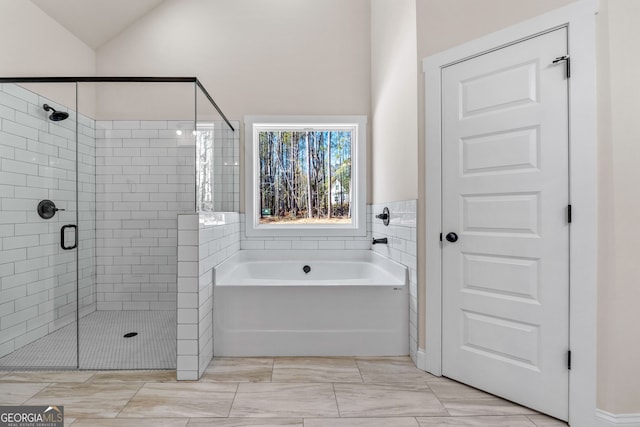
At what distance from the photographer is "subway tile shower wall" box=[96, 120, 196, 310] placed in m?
2.38

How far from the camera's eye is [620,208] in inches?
60.2

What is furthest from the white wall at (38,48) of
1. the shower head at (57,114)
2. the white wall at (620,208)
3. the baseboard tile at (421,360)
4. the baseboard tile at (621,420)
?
the baseboard tile at (621,420)

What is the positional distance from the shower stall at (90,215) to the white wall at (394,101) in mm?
1474

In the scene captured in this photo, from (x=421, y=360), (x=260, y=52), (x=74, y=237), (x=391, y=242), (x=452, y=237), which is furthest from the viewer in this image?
(x=260, y=52)

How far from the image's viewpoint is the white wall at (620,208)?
1525 millimetres

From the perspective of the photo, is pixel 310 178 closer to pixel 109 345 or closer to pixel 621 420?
pixel 109 345

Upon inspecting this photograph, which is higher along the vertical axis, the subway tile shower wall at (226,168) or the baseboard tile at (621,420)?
the subway tile shower wall at (226,168)

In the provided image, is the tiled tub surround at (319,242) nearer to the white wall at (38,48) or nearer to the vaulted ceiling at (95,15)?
the white wall at (38,48)

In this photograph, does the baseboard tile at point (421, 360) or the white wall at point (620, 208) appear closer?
the white wall at point (620, 208)

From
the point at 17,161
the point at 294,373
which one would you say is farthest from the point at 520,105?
the point at 17,161

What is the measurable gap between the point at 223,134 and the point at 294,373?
81.7 inches

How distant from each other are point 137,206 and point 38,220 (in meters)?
0.66

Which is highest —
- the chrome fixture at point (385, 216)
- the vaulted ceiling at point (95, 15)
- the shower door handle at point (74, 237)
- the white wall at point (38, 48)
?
the vaulted ceiling at point (95, 15)

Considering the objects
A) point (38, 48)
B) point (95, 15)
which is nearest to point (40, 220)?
point (38, 48)
